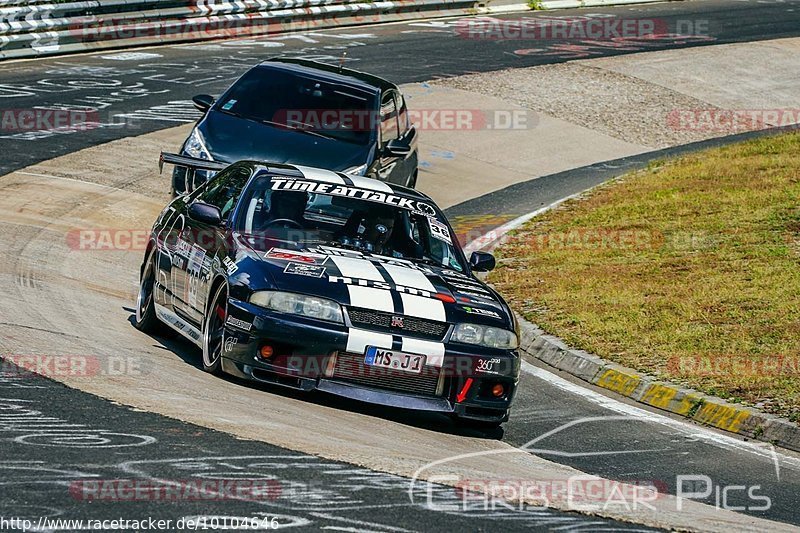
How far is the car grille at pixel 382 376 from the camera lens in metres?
8.07

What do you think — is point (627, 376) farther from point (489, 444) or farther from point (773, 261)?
point (773, 261)

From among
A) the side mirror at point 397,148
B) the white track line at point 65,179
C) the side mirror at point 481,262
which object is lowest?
the white track line at point 65,179

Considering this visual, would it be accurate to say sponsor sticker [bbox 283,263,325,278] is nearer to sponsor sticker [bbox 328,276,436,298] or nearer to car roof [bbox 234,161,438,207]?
sponsor sticker [bbox 328,276,436,298]

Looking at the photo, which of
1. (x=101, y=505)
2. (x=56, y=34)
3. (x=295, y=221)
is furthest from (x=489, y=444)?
(x=56, y=34)

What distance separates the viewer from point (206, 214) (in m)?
9.16

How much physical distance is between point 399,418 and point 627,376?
2556 millimetres

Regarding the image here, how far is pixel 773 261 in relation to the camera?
45.1 ft

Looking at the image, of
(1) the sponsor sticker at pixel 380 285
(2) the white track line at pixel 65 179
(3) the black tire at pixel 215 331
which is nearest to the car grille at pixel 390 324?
(1) the sponsor sticker at pixel 380 285

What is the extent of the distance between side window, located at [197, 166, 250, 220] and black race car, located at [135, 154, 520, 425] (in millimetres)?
22

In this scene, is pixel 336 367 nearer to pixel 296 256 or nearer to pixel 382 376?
pixel 382 376

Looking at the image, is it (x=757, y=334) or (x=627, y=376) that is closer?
(x=627, y=376)

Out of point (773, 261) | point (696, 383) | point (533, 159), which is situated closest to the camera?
point (696, 383)

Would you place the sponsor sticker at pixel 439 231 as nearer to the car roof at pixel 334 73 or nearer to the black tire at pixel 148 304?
the black tire at pixel 148 304

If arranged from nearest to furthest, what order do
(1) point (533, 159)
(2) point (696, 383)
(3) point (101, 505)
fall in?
1. (3) point (101, 505)
2. (2) point (696, 383)
3. (1) point (533, 159)
